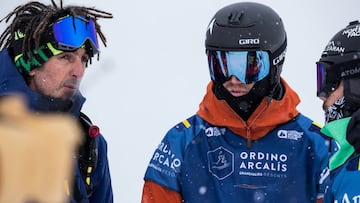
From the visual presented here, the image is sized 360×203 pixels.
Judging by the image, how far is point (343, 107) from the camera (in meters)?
2.20

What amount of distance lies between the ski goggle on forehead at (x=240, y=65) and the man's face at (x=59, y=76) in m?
0.77

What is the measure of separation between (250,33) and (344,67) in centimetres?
65

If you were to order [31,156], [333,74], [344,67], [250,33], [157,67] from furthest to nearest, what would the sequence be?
1. [157,67]
2. [250,33]
3. [333,74]
4. [344,67]
5. [31,156]

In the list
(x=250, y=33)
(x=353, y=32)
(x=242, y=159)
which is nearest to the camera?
(x=353, y=32)

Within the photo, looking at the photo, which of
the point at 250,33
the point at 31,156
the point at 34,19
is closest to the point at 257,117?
the point at 250,33

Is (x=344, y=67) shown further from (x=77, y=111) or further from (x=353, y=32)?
(x=77, y=111)

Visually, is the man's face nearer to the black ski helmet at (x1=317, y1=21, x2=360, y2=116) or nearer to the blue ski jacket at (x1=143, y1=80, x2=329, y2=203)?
the blue ski jacket at (x1=143, y1=80, x2=329, y2=203)

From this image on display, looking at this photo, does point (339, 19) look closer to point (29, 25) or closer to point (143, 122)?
point (143, 122)

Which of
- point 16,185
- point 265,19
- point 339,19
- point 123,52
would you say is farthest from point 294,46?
point 16,185

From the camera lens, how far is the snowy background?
13.2 meters

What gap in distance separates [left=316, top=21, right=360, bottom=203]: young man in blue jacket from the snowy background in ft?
19.2

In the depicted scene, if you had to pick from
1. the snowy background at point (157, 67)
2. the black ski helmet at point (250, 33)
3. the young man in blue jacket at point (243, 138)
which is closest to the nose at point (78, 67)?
the young man in blue jacket at point (243, 138)

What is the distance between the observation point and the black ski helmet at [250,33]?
2.81 metres

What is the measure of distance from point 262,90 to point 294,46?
21.6 metres
